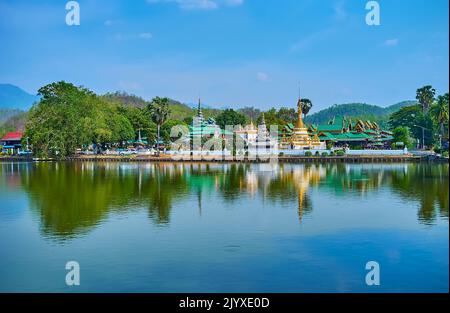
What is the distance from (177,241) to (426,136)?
220ft

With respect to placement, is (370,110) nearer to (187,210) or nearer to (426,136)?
(426,136)

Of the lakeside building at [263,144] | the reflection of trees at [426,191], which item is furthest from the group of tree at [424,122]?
the reflection of trees at [426,191]

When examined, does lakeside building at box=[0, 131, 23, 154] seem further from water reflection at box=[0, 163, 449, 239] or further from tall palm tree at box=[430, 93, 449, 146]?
tall palm tree at box=[430, 93, 449, 146]

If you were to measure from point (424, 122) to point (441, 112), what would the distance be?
7.25m

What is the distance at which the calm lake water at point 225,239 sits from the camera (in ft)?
41.6

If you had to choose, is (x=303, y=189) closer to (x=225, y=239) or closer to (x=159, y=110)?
(x=225, y=239)

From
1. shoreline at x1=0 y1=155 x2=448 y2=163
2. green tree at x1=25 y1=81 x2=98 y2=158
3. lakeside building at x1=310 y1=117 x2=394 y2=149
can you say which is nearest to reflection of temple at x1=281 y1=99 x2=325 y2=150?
lakeside building at x1=310 y1=117 x2=394 y2=149

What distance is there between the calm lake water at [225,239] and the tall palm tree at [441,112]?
1623 inches

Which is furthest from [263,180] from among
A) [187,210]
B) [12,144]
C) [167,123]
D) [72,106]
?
[12,144]

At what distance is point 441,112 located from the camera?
67.6 meters

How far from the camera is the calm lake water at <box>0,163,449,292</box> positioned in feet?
41.6

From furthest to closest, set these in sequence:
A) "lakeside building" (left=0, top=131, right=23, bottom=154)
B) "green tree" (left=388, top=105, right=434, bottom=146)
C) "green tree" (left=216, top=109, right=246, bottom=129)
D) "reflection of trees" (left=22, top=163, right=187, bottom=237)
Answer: "lakeside building" (left=0, top=131, right=23, bottom=154) < "green tree" (left=216, top=109, right=246, bottom=129) < "green tree" (left=388, top=105, right=434, bottom=146) < "reflection of trees" (left=22, top=163, right=187, bottom=237)

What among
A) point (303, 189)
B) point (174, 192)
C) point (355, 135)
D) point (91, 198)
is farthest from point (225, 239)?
point (355, 135)
